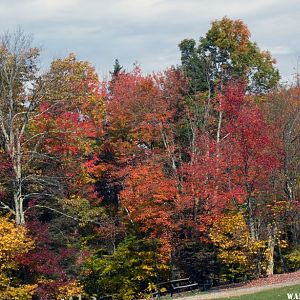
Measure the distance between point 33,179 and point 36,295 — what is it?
222 inches

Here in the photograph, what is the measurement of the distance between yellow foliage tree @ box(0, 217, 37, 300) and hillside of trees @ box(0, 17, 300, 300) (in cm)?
6

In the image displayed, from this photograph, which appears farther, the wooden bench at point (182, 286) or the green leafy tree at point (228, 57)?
the green leafy tree at point (228, 57)

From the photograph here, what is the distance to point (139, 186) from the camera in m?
32.8

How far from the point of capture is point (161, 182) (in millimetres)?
32125

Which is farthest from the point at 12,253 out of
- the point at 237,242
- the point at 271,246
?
the point at 271,246

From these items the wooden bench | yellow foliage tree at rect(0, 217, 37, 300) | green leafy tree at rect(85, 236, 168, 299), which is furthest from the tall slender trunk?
yellow foliage tree at rect(0, 217, 37, 300)

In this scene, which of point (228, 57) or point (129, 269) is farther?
point (228, 57)

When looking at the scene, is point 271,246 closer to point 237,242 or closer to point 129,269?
point 237,242

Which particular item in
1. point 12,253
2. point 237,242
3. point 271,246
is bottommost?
point 271,246

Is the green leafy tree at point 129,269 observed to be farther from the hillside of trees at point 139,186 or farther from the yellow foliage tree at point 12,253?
the yellow foliage tree at point 12,253

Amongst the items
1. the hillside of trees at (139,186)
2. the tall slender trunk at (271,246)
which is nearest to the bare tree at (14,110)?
the hillside of trees at (139,186)

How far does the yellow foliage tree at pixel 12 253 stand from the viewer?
24938 millimetres

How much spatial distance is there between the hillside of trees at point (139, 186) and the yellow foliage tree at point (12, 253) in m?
0.06

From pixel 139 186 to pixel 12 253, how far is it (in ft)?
30.9
